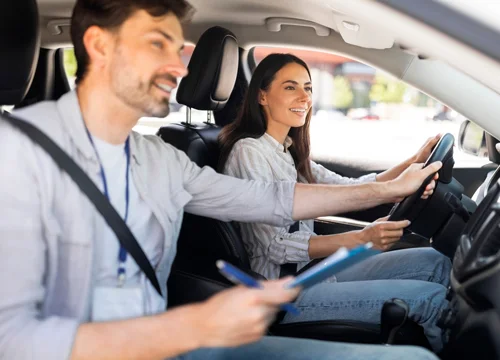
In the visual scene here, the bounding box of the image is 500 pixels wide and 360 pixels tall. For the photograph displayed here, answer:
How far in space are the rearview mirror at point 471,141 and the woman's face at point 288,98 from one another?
2.19 ft

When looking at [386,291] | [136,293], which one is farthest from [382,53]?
[136,293]

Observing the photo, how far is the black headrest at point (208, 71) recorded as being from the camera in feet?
7.93

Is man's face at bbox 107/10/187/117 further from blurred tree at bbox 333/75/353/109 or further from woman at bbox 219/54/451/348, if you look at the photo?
blurred tree at bbox 333/75/353/109

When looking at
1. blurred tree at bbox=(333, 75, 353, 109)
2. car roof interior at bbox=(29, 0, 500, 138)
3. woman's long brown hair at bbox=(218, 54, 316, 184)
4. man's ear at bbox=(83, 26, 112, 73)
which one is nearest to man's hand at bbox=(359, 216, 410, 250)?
car roof interior at bbox=(29, 0, 500, 138)

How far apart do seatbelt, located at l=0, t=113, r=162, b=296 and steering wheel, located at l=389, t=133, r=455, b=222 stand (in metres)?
1.01

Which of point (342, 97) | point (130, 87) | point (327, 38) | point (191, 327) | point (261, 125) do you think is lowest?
point (342, 97)

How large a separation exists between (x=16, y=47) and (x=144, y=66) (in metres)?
0.34

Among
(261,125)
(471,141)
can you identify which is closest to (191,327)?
(261,125)

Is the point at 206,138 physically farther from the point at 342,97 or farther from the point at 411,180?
the point at 342,97

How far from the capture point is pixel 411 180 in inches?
80.0

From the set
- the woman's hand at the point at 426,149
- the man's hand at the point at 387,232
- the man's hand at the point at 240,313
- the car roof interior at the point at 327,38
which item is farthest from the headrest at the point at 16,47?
the woman's hand at the point at 426,149

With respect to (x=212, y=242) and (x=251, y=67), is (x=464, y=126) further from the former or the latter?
(x=212, y=242)

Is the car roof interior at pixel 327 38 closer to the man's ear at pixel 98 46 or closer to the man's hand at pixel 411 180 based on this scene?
the man's hand at pixel 411 180

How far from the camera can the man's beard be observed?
1423 millimetres
